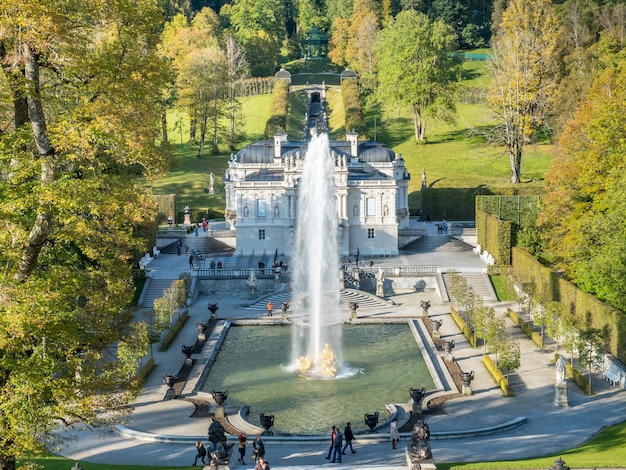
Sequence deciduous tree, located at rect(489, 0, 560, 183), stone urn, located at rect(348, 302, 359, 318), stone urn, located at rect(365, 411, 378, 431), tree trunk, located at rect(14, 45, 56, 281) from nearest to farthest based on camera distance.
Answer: tree trunk, located at rect(14, 45, 56, 281) < stone urn, located at rect(365, 411, 378, 431) < stone urn, located at rect(348, 302, 359, 318) < deciduous tree, located at rect(489, 0, 560, 183)

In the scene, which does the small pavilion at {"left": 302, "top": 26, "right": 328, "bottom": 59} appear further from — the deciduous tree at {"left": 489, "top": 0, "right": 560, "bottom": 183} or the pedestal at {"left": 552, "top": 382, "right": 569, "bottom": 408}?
the pedestal at {"left": 552, "top": 382, "right": 569, "bottom": 408}

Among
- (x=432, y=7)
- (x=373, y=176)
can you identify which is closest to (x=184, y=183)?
(x=373, y=176)

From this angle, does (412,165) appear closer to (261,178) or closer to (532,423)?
(261,178)

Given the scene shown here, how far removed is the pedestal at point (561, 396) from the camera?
39.3 metres

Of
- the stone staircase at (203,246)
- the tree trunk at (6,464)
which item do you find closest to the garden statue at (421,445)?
the tree trunk at (6,464)

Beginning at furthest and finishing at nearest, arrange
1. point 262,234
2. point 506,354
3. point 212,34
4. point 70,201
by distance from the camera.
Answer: point 212,34 → point 262,234 → point 506,354 → point 70,201

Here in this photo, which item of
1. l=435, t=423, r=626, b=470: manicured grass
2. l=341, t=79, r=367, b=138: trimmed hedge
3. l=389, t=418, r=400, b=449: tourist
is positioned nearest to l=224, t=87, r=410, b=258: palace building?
l=341, t=79, r=367, b=138: trimmed hedge

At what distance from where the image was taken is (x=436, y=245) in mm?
77188

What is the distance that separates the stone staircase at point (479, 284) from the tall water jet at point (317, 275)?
347 inches

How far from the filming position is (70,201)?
72.9 ft

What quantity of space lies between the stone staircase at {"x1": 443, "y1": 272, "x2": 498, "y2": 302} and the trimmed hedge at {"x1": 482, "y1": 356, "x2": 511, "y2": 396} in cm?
1641

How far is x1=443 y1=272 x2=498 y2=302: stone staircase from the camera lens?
63656 mm

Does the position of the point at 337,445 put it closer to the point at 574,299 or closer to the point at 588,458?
the point at 588,458

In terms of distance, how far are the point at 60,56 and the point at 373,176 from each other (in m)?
54.0
